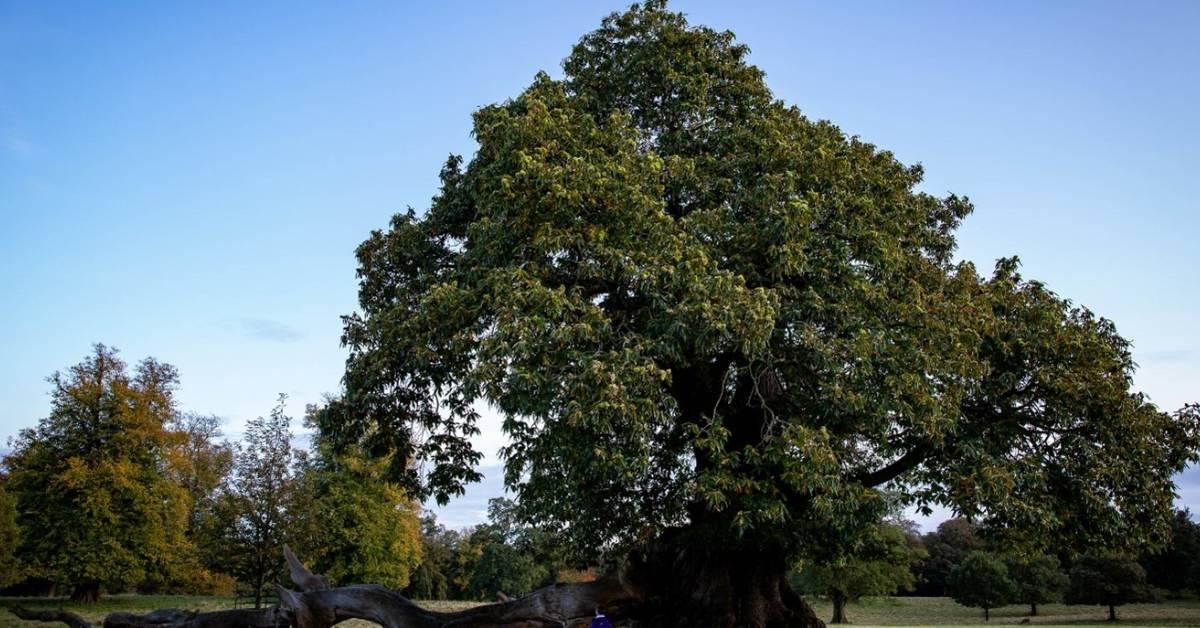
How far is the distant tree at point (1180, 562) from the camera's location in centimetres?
5034

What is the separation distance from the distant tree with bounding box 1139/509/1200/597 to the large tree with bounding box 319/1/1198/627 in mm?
44425

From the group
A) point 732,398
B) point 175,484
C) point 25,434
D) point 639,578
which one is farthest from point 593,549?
point 25,434

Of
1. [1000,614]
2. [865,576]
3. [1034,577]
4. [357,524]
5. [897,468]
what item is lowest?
[1000,614]

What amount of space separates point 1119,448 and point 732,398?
7827 millimetres

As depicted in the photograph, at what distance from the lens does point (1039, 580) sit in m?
53.6

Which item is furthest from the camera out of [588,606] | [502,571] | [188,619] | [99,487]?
[502,571]

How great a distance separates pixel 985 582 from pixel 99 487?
55.8 metres

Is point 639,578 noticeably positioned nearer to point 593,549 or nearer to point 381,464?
point 593,549

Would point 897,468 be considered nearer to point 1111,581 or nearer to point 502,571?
point 1111,581

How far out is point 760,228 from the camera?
47.0 feet

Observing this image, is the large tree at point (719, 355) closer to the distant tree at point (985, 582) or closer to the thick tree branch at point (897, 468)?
the thick tree branch at point (897, 468)

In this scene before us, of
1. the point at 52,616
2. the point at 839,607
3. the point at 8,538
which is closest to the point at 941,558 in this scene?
the point at 839,607

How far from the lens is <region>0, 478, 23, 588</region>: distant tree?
34.4 m

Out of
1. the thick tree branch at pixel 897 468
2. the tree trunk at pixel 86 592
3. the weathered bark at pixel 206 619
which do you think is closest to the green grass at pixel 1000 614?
the thick tree branch at pixel 897 468
